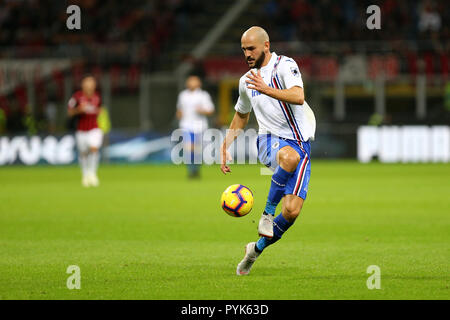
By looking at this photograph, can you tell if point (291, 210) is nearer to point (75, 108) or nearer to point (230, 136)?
point (230, 136)

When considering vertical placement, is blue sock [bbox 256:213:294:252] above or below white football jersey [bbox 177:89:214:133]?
below

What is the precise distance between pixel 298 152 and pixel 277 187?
361 mm

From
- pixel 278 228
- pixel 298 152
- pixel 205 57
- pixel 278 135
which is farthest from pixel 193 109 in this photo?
pixel 278 228

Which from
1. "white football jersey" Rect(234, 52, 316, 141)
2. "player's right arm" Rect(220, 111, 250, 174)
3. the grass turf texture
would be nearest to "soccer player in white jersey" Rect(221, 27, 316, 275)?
"white football jersey" Rect(234, 52, 316, 141)

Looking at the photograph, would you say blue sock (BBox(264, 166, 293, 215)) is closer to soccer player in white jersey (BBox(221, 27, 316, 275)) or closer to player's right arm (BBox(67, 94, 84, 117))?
soccer player in white jersey (BBox(221, 27, 316, 275))

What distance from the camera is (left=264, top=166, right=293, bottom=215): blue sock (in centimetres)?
790

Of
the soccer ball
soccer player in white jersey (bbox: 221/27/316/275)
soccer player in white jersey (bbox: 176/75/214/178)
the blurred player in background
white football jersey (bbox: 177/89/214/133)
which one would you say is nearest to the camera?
soccer player in white jersey (bbox: 221/27/316/275)

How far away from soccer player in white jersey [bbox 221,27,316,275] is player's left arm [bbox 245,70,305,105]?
24 millimetres

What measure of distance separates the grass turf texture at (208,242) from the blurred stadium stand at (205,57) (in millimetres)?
10962

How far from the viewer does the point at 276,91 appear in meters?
7.46

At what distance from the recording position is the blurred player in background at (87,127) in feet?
64.7

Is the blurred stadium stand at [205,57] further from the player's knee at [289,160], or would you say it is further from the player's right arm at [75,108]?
the player's knee at [289,160]

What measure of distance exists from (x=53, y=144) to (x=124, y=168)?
2.84 m

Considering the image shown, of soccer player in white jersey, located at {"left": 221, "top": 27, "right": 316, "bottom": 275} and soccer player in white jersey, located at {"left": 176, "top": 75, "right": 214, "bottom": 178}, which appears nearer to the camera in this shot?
soccer player in white jersey, located at {"left": 221, "top": 27, "right": 316, "bottom": 275}
